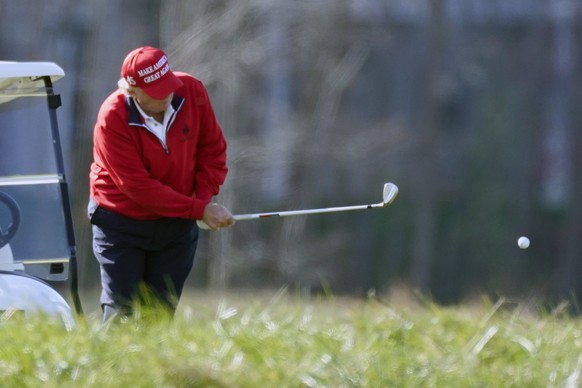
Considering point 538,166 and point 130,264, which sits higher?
point 130,264

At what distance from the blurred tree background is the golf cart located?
1086cm

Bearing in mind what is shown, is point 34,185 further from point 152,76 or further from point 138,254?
point 152,76

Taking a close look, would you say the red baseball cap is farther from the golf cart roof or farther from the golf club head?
the golf club head

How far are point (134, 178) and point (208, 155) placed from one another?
538 millimetres

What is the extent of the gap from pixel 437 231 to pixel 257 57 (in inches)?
288

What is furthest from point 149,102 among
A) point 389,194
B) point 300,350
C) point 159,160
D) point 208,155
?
point 300,350

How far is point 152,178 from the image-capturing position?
7.26 metres

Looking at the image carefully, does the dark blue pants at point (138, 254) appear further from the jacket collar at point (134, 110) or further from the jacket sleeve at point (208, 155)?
the jacket collar at point (134, 110)

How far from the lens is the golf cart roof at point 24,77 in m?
7.26

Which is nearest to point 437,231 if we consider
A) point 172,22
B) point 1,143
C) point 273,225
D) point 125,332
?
point 273,225

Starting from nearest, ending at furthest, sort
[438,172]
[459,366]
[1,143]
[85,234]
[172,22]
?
[459,366]
[1,143]
[85,234]
[172,22]
[438,172]

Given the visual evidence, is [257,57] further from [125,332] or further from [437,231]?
[125,332]

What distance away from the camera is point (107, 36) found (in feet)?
70.9

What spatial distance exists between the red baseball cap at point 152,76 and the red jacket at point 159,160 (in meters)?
0.18
